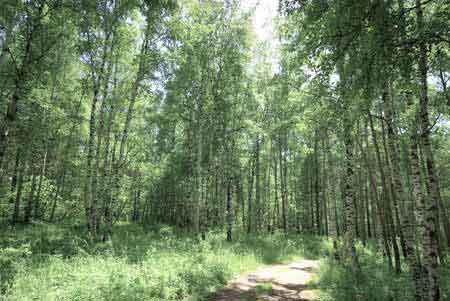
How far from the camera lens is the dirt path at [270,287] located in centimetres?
801

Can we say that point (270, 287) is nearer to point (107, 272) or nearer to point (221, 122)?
point (107, 272)

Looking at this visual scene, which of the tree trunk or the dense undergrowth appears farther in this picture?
the dense undergrowth

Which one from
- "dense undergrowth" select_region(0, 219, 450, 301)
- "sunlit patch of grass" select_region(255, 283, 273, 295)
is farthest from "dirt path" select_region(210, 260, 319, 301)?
"dense undergrowth" select_region(0, 219, 450, 301)

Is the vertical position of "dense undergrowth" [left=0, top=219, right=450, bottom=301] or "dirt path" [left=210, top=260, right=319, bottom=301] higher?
"dense undergrowth" [left=0, top=219, right=450, bottom=301]

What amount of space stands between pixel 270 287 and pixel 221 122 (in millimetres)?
12242

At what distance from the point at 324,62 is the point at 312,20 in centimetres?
91

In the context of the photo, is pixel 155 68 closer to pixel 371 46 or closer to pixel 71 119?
pixel 71 119

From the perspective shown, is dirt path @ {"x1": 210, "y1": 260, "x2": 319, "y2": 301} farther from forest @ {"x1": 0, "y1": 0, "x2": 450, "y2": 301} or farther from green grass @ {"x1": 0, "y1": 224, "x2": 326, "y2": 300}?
green grass @ {"x1": 0, "y1": 224, "x2": 326, "y2": 300}

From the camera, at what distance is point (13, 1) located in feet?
30.1

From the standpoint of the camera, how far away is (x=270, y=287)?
8695mm

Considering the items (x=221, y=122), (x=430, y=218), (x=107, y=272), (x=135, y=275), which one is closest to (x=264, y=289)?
(x=135, y=275)

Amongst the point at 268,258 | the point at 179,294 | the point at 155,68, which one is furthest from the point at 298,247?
the point at 155,68

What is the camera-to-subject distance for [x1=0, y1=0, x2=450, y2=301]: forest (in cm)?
592

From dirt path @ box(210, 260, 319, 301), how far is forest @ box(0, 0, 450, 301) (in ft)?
0.32
